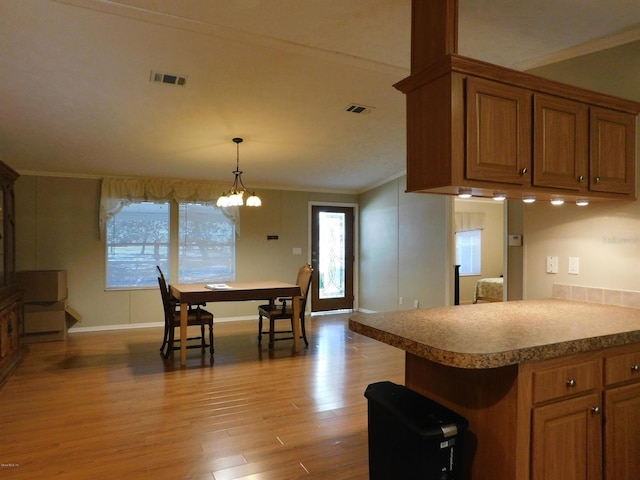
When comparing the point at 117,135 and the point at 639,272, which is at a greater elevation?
the point at 117,135

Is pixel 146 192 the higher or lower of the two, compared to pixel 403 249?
higher

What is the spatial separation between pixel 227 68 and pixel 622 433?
3.38 metres

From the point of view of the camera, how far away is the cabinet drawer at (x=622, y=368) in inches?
67.9

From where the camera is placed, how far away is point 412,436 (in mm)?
1527

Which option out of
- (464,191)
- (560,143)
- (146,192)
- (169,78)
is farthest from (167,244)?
(560,143)

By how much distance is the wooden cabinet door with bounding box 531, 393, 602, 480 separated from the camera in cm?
152

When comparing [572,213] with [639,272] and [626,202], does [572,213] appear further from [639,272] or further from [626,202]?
[639,272]

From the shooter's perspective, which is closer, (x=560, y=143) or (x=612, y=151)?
(x=560, y=143)

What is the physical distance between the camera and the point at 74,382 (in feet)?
12.0

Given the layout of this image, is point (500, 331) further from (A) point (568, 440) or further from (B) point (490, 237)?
(B) point (490, 237)

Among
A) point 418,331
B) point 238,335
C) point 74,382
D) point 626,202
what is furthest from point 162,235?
point 626,202

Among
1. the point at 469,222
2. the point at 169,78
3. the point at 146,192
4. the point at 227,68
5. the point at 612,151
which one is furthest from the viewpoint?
the point at 469,222

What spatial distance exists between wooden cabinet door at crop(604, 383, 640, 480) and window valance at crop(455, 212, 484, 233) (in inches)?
277

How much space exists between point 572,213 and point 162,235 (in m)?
5.36
